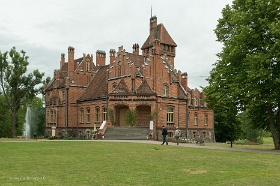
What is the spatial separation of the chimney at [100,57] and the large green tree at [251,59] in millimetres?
34467

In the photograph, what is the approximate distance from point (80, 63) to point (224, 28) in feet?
104

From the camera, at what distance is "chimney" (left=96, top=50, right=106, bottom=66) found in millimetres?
60500

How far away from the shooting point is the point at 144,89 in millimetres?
44719

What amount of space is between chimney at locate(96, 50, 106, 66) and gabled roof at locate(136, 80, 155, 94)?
1725 cm

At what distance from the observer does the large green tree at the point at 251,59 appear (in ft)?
78.3

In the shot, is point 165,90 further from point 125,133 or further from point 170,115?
point 125,133

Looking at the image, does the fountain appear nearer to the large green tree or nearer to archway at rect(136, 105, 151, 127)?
archway at rect(136, 105, 151, 127)

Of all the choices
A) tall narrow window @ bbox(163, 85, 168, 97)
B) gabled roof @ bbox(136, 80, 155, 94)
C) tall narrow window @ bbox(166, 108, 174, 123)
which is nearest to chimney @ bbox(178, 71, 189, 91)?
tall narrow window @ bbox(163, 85, 168, 97)

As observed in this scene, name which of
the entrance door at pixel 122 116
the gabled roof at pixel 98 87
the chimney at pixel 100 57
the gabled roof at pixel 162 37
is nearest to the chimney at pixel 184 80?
the gabled roof at pixel 162 37

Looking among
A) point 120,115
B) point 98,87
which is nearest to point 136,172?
point 120,115

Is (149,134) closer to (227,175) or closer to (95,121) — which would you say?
(95,121)

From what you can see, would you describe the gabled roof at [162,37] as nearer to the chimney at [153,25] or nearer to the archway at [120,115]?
the chimney at [153,25]

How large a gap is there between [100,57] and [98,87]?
1006cm

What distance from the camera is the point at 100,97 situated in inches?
1937
